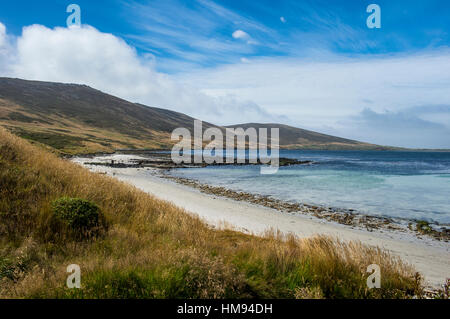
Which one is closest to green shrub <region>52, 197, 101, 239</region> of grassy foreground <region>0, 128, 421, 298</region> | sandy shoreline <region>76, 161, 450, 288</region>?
grassy foreground <region>0, 128, 421, 298</region>

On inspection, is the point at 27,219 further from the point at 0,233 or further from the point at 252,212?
the point at 252,212

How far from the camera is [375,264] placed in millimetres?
5176

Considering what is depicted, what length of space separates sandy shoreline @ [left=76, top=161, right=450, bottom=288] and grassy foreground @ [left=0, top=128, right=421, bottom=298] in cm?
339

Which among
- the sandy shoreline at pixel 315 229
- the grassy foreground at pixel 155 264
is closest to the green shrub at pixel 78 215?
the grassy foreground at pixel 155 264

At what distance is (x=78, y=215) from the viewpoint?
253 inches

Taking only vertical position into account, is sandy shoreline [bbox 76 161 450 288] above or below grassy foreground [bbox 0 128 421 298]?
below

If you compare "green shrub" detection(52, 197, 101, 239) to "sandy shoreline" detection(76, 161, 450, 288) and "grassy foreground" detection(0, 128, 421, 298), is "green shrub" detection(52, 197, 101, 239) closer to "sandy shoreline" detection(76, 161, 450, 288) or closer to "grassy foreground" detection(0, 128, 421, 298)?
"grassy foreground" detection(0, 128, 421, 298)

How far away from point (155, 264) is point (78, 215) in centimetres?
297

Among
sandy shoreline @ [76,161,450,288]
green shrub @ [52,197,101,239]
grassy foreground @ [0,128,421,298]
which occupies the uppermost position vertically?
green shrub @ [52,197,101,239]

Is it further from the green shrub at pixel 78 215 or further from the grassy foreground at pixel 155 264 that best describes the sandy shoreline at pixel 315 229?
the green shrub at pixel 78 215

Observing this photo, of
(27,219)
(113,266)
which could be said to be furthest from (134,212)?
(113,266)

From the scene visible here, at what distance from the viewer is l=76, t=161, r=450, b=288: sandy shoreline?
1022 centimetres
